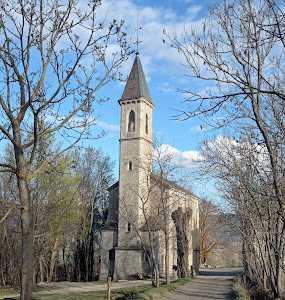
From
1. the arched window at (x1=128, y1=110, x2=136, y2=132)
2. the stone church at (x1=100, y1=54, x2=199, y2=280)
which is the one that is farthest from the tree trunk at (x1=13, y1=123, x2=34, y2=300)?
the arched window at (x1=128, y1=110, x2=136, y2=132)

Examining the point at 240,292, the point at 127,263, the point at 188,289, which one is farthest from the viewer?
the point at 127,263

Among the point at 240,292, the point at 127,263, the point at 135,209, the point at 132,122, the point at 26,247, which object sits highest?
the point at 132,122

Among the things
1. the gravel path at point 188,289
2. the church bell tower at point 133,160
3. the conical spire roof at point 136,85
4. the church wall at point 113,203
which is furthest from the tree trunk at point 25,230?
the church wall at point 113,203

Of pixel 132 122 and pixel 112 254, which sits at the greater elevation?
pixel 132 122

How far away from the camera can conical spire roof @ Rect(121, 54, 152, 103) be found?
117ft

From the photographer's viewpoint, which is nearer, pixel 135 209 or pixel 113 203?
pixel 135 209

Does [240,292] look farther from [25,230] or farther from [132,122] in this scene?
[132,122]

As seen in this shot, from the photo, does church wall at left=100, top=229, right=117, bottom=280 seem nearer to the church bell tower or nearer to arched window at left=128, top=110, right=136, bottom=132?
the church bell tower

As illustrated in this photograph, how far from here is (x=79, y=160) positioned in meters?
41.9

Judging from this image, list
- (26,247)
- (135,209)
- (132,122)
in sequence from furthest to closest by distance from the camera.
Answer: (132,122)
(135,209)
(26,247)

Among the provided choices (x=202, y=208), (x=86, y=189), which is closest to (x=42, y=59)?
(x=86, y=189)

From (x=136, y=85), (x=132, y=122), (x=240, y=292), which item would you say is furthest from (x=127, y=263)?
(x=240, y=292)

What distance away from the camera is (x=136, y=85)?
120 feet

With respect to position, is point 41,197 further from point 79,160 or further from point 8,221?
point 79,160
